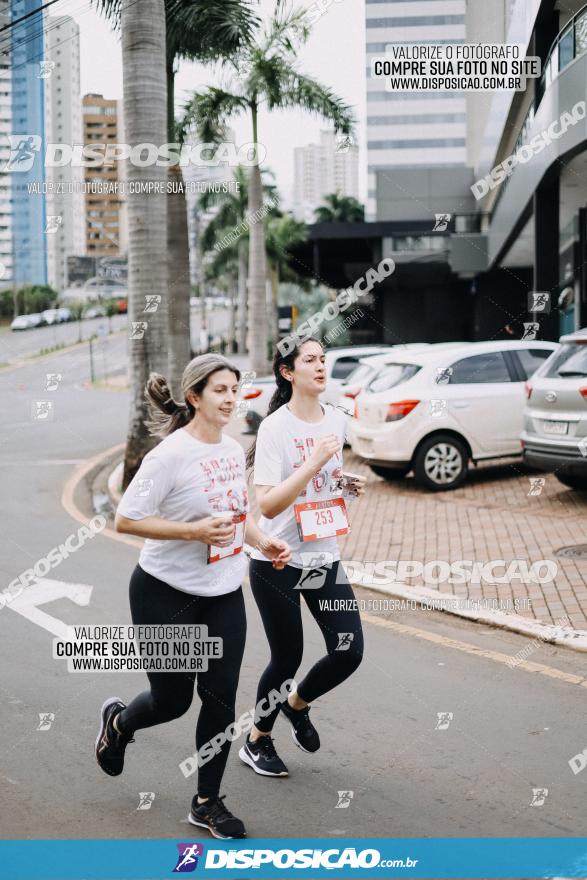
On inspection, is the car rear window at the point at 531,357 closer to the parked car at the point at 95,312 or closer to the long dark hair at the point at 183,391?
the long dark hair at the point at 183,391

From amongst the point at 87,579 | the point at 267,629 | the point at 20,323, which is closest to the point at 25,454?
the point at 87,579

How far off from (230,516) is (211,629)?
0.45 m

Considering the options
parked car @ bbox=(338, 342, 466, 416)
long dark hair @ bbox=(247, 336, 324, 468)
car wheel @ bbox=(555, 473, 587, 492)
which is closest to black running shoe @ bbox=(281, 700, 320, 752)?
long dark hair @ bbox=(247, 336, 324, 468)

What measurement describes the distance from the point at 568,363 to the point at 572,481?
4.99ft

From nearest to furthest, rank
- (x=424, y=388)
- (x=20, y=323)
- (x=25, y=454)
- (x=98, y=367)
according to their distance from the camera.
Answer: (x=424, y=388) → (x=25, y=454) → (x=98, y=367) → (x=20, y=323)

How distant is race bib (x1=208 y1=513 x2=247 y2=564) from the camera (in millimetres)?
3920

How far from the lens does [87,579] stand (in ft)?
28.1

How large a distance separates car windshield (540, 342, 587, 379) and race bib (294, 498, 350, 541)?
21.2 feet

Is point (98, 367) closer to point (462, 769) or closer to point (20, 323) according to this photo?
point (20, 323)

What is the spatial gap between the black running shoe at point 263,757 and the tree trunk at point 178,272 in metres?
13.0

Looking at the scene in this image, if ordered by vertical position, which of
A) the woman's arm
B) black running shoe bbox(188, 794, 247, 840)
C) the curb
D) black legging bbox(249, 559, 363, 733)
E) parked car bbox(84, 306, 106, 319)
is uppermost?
parked car bbox(84, 306, 106, 319)

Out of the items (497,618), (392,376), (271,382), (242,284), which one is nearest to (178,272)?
(271,382)

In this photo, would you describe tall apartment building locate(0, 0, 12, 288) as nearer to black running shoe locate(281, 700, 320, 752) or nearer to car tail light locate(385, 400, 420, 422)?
car tail light locate(385, 400, 420, 422)

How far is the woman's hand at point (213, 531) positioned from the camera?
12.5 ft
